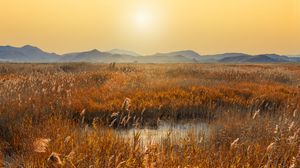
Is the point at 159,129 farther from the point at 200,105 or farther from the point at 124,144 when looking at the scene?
the point at 124,144

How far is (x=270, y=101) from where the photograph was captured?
33.8 feet

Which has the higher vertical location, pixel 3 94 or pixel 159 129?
pixel 3 94

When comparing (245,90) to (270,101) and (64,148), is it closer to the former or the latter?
(270,101)

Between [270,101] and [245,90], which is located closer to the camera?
[270,101]

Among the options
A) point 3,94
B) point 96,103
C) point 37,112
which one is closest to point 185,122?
point 96,103

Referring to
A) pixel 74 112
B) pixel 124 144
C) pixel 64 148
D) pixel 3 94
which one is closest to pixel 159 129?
pixel 74 112

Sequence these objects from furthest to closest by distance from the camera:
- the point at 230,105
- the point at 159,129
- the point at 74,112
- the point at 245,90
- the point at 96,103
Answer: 1. the point at 245,90
2. the point at 230,105
3. the point at 96,103
4. the point at 74,112
5. the point at 159,129

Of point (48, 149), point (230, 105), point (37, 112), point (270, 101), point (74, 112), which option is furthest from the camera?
point (270, 101)

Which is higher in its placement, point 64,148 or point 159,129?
point 64,148

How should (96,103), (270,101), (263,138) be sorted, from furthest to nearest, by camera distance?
(270,101) < (96,103) < (263,138)

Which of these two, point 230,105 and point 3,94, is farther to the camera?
point 230,105

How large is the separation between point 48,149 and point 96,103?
4.26 meters

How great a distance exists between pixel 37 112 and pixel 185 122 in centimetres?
304

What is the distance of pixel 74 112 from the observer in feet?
25.4
